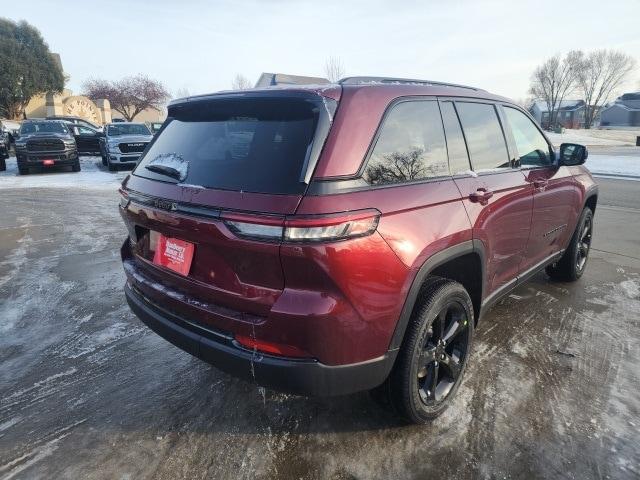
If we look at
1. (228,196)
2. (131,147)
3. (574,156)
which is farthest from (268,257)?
(131,147)

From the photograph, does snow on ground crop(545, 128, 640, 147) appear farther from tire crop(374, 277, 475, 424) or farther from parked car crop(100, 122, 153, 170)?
tire crop(374, 277, 475, 424)

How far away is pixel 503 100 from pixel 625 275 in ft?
9.71

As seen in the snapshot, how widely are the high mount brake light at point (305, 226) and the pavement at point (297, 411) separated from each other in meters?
1.20

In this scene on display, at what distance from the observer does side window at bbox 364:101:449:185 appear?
2158mm

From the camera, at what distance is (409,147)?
2.35 m

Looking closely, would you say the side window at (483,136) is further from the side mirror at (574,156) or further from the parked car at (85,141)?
the parked car at (85,141)

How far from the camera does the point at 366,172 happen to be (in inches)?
81.4

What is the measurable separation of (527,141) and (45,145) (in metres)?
15.8

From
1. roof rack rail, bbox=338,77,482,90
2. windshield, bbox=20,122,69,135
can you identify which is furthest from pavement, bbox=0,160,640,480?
windshield, bbox=20,122,69,135

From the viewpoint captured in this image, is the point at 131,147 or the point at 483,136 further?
the point at 131,147

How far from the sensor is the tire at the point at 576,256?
4.53 m

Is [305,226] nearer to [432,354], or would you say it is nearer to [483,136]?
[432,354]

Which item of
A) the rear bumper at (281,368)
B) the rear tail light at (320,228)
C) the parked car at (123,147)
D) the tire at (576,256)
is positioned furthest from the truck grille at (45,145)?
the rear tail light at (320,228)

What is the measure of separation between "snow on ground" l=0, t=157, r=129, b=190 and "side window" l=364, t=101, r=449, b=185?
1146cm
